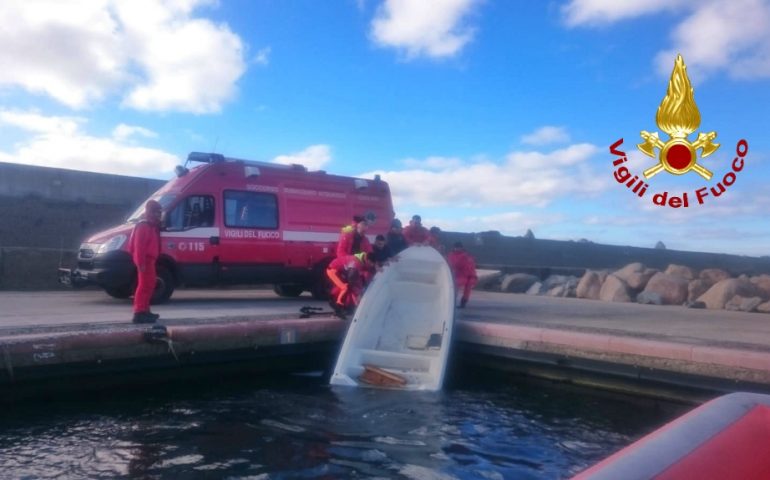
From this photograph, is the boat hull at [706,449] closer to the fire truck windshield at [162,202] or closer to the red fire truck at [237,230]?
the red fire truck at [237,230]

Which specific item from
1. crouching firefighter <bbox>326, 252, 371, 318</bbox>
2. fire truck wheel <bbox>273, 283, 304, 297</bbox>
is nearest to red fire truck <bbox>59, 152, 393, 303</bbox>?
fire truck wheel <bbox>273, 283, 304, 297</bbox>

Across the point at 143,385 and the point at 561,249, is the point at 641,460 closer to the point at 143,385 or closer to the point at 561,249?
the point at 143,385

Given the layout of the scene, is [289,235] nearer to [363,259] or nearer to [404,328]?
[363,259]

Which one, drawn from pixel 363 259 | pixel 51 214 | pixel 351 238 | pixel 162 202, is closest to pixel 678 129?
pixel 363 259

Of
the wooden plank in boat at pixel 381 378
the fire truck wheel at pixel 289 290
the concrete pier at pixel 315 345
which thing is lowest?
the wooden plank in boat at pixel 381 378

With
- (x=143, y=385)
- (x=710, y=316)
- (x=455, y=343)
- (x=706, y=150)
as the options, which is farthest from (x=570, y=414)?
(x=710, y=316)

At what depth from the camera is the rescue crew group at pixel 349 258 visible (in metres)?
8.67

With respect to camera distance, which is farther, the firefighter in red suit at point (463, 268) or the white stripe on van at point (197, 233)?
the firefighter in red suit at point (463, 268)

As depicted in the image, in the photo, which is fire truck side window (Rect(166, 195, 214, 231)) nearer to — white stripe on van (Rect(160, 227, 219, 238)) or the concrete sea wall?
white stripe on van (Rect(160, 227, 219, 238))

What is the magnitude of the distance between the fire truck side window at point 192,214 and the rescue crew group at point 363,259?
2322mm

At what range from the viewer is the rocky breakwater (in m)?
15.2

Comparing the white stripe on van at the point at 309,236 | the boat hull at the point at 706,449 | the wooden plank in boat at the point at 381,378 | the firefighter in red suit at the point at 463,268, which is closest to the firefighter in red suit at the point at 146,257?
the wooden plank in boat at the point at 381,378

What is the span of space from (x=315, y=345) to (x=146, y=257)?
2.49 metres

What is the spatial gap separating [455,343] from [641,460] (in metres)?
7.28
